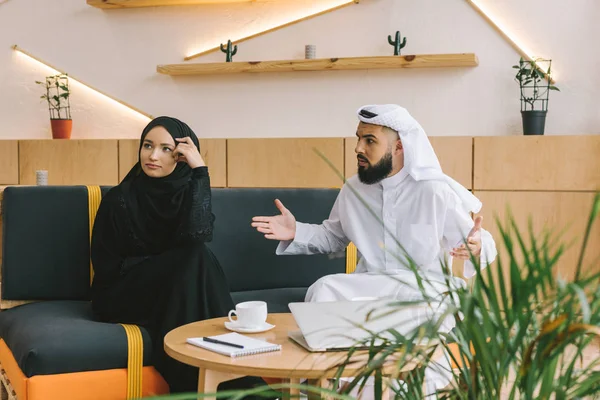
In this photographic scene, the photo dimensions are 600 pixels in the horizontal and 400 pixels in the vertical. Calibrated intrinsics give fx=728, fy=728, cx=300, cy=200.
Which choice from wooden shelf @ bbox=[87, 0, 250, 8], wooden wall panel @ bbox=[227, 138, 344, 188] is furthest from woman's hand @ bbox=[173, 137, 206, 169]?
wooden shelf @ bbox=[87, 0, 250, 8]

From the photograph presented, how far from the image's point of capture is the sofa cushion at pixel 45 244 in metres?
3.38

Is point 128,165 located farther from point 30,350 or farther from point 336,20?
point 30,350

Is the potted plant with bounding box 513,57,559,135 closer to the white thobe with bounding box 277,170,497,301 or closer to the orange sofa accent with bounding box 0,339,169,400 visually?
the white thobe with bounding box 277,170,497,301

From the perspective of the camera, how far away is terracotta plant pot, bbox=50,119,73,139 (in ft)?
19.7

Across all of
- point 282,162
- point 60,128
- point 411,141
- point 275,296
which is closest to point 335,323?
point 411,141

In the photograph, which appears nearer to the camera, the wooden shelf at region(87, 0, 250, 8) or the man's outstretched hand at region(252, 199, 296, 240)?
the man's outstretched hand at region(252, 199, 296, 240)

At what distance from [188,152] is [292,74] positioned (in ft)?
8.89

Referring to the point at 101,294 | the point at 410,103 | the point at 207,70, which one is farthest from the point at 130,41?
the point at 101,294

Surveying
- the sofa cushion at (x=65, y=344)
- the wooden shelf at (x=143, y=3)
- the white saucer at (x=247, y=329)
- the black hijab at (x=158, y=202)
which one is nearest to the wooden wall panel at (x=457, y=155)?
the wooden shelf at (x=143, y=3)

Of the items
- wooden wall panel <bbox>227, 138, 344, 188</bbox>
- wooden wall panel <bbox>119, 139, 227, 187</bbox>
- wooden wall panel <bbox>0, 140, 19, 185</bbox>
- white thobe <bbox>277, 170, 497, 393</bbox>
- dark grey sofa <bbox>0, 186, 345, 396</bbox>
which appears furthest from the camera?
wooden wall panel <bbox>0, 140, 19, 185</bbox>

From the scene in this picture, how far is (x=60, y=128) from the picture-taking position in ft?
19.7

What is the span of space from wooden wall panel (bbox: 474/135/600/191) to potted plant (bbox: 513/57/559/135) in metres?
0.23

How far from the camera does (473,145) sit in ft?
16.8

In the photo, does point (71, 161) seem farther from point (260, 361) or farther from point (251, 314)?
point (260, 361)
